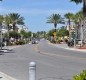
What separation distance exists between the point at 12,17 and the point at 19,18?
14.1 ft

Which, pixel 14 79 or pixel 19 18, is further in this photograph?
pixel 19 18

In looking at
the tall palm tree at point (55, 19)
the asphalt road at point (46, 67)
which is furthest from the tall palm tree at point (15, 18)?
the asphalt road at point (46, 67)

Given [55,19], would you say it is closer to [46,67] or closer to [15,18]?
[15,18]

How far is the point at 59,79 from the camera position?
55.1ft

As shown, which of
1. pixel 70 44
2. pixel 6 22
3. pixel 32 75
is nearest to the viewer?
pixel 32 75

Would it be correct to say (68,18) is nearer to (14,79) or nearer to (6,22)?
(6,22)

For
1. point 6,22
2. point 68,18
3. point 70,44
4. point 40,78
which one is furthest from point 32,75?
point 68,18

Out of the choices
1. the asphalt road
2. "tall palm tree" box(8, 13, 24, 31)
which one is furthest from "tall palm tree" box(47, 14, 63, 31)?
the asphalt road

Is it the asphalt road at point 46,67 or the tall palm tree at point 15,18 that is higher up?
the tall palm tree at point 15,18

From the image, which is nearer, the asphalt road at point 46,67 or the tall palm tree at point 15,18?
the asphalt road at point 46,67

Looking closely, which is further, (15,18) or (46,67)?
(15,18)

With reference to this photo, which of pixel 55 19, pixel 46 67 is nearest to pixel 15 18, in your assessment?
pixel 55 19

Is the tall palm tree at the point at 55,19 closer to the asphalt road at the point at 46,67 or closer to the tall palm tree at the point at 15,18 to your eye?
the tall palm tree at the point at 15,18

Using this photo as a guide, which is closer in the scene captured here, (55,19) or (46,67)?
(46,67)
